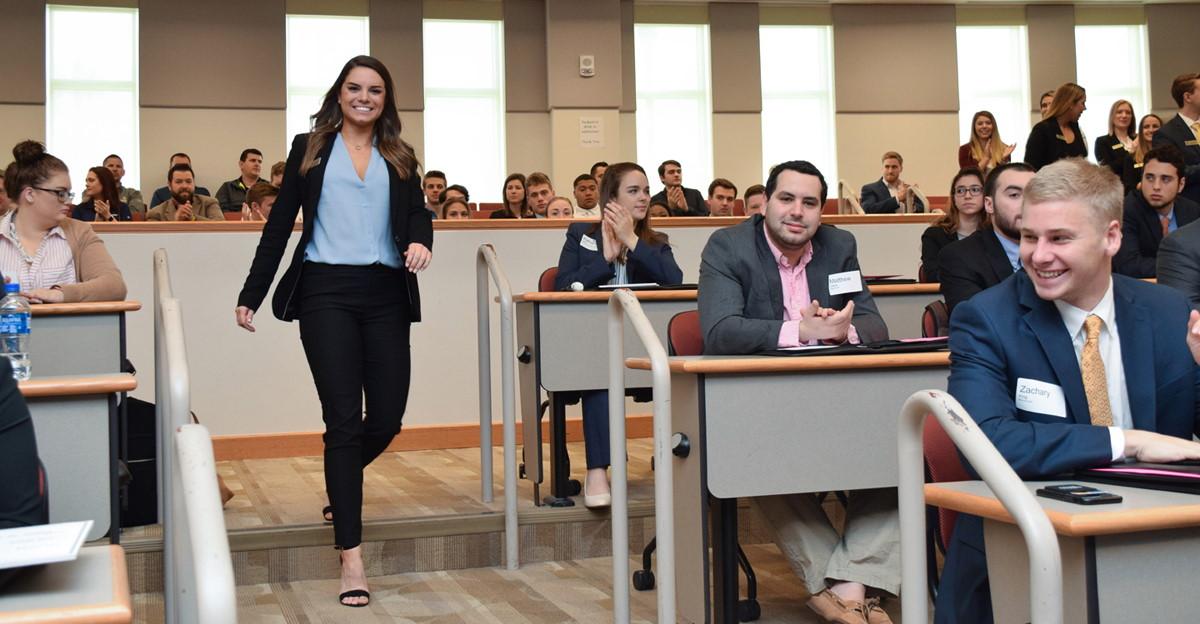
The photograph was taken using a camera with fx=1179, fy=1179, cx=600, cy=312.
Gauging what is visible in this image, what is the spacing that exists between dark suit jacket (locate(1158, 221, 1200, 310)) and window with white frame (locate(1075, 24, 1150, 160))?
1063 cm

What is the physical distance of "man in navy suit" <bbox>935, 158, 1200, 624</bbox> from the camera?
1.74 m

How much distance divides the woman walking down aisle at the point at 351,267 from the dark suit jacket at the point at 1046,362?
156 cm

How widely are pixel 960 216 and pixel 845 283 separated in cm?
150

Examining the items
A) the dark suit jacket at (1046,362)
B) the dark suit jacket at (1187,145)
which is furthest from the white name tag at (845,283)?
the dark suit jacket at (1187,145)

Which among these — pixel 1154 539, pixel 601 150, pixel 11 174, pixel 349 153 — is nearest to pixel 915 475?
pixel 1154 539

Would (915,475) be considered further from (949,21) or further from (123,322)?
(949,21)

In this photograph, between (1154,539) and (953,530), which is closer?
(1154,539)

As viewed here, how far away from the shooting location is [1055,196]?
5.74ft

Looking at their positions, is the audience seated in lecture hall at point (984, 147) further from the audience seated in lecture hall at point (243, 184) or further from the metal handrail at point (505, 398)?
the audience seated in lecture hall at point (243, 184)

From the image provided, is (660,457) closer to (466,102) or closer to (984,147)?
(984,147)

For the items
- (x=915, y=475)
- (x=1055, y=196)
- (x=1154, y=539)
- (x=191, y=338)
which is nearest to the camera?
(x=1154, y=539)

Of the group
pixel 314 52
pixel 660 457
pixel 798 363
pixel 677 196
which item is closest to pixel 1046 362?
pixel 798 363

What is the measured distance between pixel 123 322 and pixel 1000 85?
1105 centimetres

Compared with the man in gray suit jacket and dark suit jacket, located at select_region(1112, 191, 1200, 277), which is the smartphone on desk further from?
dark suit jacket, located at select_region(1112, 191, 1200, 277)
